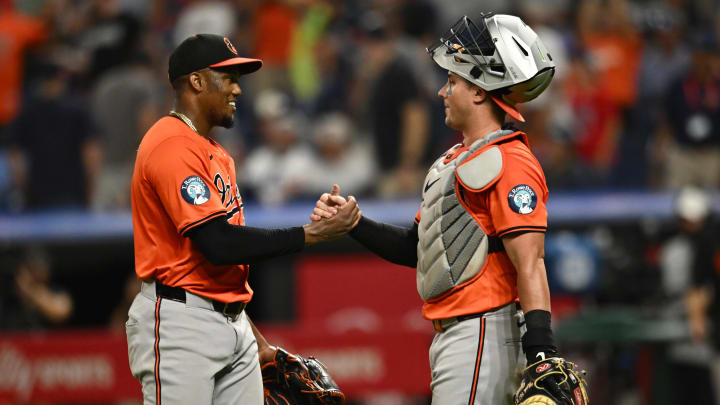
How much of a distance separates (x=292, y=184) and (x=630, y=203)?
2.94m

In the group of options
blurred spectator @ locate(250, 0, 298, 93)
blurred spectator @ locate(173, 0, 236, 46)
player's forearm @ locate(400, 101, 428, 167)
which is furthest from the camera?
blurred spectator @ locate(173, 0, 236, 46)

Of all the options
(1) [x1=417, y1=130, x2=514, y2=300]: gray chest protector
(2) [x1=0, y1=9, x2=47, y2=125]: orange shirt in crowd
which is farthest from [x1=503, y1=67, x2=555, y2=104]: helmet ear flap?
(2) [x1=0, y1=9, x2=47, y2=125]: orange shirt in crowd

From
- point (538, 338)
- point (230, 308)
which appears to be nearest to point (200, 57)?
point (230, 308)

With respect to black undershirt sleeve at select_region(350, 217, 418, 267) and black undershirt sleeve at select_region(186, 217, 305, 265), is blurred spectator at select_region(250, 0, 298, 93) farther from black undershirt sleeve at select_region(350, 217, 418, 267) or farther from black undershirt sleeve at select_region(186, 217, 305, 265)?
black undershirt sleeve at select_region(186, 217, 305, 265)

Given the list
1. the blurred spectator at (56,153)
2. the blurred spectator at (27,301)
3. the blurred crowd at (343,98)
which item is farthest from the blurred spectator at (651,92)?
the blurred spectator at (27,301)

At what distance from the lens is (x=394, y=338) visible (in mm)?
8125

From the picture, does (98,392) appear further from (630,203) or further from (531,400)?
(531,400)

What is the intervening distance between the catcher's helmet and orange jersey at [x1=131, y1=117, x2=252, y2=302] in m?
1.01

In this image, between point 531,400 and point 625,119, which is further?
point 625,119

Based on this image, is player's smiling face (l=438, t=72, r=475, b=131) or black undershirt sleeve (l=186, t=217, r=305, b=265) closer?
black undershirt sleeve (l=186, t=217, r=305, b=265)

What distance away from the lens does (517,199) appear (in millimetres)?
3795

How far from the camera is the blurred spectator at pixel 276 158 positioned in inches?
379

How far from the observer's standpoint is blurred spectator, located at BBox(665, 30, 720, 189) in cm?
981

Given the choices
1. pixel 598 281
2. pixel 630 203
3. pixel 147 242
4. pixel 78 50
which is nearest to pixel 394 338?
pixel 598 281
